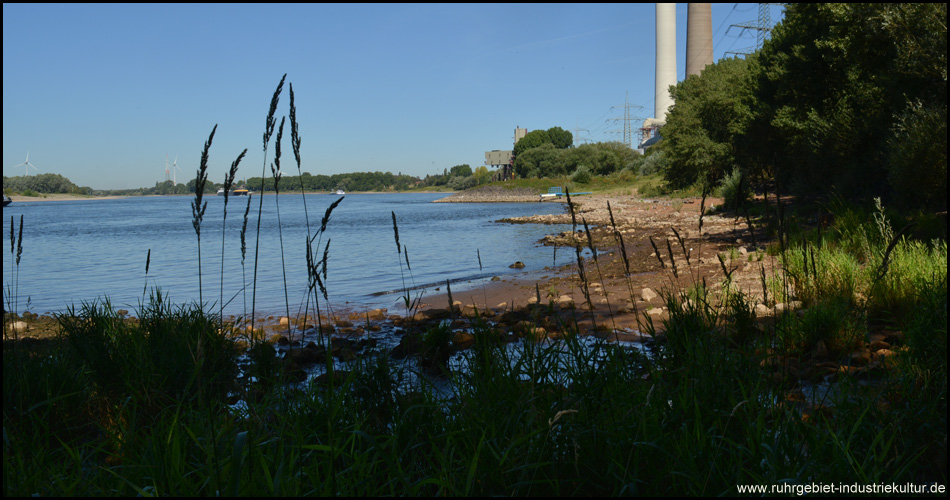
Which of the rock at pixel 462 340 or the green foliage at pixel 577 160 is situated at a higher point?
the green foliage at pixel 577 160

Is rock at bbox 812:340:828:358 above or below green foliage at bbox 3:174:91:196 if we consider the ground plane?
below

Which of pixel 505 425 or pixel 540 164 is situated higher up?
pixel 540 164

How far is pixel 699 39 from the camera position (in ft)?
237

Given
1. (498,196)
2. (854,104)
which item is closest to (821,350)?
(854,104)

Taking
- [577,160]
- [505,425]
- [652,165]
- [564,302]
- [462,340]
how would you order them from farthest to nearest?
[577,160], [652,165], [564,302], [462,340], [505,425]

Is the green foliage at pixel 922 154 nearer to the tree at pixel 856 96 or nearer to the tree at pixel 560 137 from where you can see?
the tree at pixel 856 96

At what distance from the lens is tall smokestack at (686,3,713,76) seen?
7181cm

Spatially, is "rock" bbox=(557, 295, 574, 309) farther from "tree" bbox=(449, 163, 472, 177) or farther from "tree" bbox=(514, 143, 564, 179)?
"tree" bbox=(449, 163, 472, 177)

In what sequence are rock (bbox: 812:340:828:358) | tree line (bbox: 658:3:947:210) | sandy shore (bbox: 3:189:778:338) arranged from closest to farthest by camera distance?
1. rock (bbox: 812:340:828:358)
2. sandy shore (bbox: 3:189:778:338)
3. tree line (bbox: 658:3:947:210)

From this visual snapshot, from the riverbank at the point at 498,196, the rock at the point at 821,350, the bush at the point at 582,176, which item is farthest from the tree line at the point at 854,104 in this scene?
the riverbank at the point at 498,196

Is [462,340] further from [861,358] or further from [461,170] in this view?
[461,170]

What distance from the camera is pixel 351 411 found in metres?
2.76

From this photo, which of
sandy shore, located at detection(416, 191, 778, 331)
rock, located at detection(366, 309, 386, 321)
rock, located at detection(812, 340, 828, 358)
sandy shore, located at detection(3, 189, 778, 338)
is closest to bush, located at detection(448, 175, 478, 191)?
sandy shore, located at detection(416, 191, 778, 331)

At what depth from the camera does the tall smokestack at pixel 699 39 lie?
7181cm
